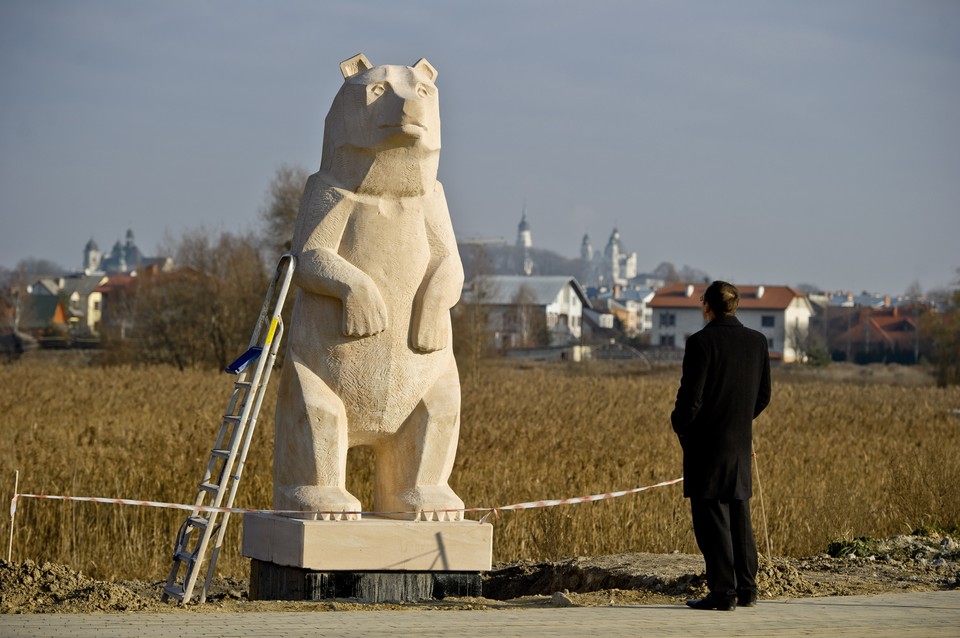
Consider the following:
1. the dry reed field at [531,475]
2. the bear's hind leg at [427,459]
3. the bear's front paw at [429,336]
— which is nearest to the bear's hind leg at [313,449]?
the bear's hind leg at [427,459]

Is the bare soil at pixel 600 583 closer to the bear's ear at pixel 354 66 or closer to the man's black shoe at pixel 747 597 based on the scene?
the man's black shoe at pixel 747 597

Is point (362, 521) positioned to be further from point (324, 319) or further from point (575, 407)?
point (575, 407)

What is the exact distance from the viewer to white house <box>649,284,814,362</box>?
86250mm

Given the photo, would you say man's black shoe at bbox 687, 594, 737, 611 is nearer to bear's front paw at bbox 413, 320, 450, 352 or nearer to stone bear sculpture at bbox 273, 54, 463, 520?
stone bear sculpture at bbox 273, 54, 463, 520

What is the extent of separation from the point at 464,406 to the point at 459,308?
1712 centimetres

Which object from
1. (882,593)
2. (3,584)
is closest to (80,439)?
(3,584)

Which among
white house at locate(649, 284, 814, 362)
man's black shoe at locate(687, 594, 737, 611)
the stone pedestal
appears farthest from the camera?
white house at locate(649, 284, 814, 362)

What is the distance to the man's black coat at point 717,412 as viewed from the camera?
23.6 ft

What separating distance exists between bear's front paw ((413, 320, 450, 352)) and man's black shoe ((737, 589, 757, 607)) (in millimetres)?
2500

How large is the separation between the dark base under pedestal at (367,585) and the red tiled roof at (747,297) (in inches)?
3074

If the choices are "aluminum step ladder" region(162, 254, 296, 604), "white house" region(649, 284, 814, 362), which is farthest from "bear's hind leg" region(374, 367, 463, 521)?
"white house" region(649, 284, 814, 362)

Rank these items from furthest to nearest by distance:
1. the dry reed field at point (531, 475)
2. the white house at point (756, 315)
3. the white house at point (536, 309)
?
the white house at point (756, 315) < the white house at point (536, 309) < the dry reed field at point (531, 475)

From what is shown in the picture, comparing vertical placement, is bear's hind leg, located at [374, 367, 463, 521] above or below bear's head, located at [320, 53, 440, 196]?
below

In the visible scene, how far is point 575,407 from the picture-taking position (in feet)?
84.1
